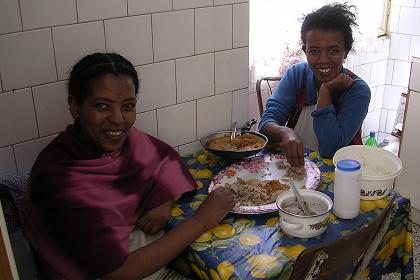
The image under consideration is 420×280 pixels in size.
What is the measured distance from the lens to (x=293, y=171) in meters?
1.38

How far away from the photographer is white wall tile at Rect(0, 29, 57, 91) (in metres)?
1.15

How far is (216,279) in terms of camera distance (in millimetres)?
998

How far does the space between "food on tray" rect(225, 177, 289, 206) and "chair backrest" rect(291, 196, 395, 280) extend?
11.1 inches

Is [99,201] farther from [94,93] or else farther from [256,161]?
[256,161]

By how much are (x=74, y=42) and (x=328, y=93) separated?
35.0 inches

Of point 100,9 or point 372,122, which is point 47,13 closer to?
point 100,9

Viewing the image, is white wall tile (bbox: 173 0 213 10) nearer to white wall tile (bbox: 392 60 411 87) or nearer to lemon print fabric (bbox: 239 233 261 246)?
lemon print fabric (bbox: 239 233 261 246)

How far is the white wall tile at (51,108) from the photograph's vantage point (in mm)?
1237

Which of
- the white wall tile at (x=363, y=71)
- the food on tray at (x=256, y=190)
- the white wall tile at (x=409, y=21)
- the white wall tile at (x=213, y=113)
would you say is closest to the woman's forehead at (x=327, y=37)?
the white wall tile at (x=213, y=113)

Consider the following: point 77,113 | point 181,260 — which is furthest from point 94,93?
point 181,260

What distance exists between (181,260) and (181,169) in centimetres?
27

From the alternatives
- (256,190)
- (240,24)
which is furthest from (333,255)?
(240,24)

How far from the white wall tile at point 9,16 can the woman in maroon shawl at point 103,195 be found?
0.19 m

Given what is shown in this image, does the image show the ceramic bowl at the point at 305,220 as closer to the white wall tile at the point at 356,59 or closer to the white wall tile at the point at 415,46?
the white wall tile at the point at 356,59
